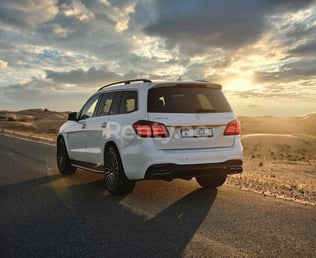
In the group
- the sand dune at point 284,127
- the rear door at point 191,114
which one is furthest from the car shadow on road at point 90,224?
the sand dune at point 284,127

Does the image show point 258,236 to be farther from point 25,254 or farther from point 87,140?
point 87,140

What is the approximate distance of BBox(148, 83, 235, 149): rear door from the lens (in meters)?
6.78

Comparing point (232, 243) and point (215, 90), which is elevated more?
point (215, 90)

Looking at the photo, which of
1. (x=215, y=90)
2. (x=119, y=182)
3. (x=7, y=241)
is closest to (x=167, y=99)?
(x=215, y=90)

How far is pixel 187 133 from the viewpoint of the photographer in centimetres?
683

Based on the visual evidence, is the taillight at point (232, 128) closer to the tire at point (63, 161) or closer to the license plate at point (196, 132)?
the license plate at point (196, 132)

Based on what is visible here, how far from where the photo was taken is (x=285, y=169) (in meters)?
13.6

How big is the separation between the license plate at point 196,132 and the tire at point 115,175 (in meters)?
1.27

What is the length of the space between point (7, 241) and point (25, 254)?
582 millimetres

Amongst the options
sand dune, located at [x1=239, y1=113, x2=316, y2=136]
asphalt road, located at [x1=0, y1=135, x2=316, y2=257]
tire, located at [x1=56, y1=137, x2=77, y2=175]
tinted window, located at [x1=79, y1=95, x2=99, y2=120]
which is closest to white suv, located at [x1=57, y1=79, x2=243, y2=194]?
asphalt road, located at [x1=0, y1=135, x2=316, y2=257]

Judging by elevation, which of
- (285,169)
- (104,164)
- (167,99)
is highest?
(167,99)

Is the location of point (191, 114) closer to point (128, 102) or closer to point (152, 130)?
point (152, 130)

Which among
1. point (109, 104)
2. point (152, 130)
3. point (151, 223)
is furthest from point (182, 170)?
point (109, 104)

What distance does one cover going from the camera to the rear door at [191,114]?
22.2 ft
